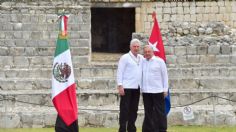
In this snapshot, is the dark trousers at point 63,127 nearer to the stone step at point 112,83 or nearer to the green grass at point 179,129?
the green grass at point 179,129

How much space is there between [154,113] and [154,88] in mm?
459

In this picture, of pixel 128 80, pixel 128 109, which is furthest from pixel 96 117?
pixel 128 80

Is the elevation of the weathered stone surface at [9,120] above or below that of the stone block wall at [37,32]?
Answer: below

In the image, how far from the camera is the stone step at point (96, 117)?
1319 centimetres

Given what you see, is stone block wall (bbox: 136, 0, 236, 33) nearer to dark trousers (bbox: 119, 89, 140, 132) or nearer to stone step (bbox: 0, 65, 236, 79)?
stone step (bbox: 0, 65, 236, 79)

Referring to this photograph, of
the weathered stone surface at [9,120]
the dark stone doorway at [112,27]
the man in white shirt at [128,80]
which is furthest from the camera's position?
the dark stone doorway at [112,27]

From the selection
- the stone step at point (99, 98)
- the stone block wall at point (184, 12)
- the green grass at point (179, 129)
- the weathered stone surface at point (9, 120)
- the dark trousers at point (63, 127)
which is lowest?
the green grass at point (179, 129)

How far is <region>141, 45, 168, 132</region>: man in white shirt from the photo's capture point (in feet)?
36.8

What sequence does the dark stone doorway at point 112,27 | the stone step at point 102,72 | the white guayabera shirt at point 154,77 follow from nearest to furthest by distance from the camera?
the white guayabera shirt at point 154,77, the stone step at point 102,72, the dark stone doorway at point 112,27

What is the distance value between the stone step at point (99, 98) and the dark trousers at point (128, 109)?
9.11 ft

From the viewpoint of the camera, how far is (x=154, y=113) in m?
11.3

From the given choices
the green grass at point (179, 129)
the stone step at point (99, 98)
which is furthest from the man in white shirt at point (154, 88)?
the stone step at point (99, 98)

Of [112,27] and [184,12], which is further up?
[184,12]

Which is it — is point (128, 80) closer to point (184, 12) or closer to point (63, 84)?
point (63, 84)
